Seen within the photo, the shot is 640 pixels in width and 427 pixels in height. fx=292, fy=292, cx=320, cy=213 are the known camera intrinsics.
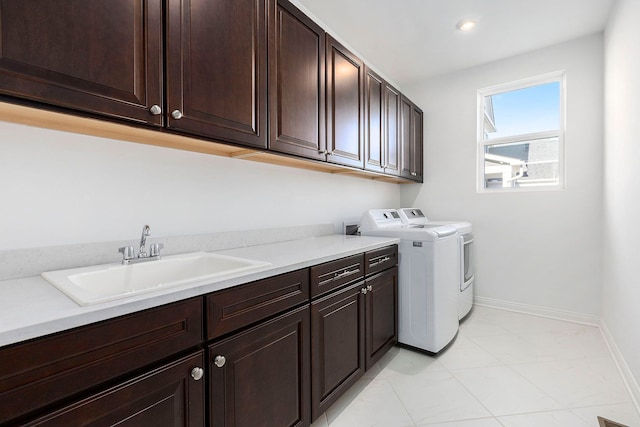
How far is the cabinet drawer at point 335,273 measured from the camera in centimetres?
142

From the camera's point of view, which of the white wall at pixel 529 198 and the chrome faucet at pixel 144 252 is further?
the white wall at pixel 529 198

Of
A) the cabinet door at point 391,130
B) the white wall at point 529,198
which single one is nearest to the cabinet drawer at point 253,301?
the cabinet door at point 391,130

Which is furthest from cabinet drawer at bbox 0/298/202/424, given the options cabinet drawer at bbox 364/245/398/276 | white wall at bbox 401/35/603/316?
white wall at bbox 401/35/603/316

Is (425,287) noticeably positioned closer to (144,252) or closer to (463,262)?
(463,262)

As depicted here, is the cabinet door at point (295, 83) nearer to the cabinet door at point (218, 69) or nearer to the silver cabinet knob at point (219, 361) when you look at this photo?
the cabinet door at point (218, 69)

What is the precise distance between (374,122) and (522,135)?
1.80 metres

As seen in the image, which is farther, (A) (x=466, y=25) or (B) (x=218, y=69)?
(A) (x=466, y=25)

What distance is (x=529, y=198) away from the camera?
297 centimetres

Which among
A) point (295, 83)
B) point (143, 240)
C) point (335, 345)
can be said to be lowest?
point (335, 345)

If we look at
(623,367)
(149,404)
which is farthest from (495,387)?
(149,404)

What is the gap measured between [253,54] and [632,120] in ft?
7.34

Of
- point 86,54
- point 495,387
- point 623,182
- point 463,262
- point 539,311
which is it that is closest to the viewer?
point 86,54

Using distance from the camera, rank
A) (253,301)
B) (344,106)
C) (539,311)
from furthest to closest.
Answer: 1. (539,311)
2. (344,106)
3. (253,301)

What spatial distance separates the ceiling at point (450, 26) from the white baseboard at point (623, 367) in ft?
8.47
